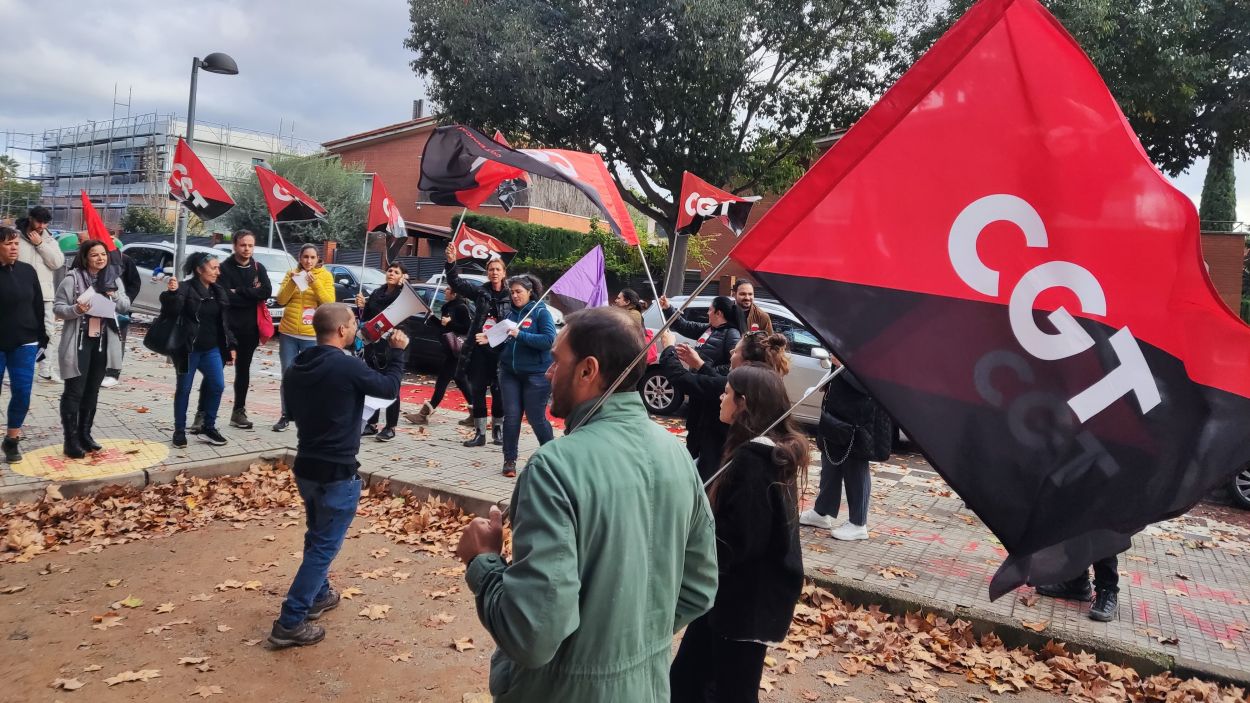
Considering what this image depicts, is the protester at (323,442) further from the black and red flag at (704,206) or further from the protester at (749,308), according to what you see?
the black and red flag at (704,206)

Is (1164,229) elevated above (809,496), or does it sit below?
above

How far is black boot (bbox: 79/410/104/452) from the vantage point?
6.95 metres

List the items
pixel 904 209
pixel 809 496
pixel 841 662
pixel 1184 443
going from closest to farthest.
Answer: pixel 1184 443
pixel 904 209
pixel 841 662
pixel 809 496

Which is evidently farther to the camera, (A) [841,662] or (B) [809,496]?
(B) [809,496]

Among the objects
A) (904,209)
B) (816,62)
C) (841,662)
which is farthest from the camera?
(816,62)

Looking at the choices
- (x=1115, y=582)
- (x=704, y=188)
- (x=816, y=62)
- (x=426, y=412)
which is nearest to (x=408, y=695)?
(x=1115, y=582)

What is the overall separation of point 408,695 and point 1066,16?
17.6 metres

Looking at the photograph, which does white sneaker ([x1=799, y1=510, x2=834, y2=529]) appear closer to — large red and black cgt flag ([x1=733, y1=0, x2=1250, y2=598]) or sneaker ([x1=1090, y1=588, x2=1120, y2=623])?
sneaker ([x1=1090, y1=588, x2=1120, y2=623])

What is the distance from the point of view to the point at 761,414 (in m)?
3.19

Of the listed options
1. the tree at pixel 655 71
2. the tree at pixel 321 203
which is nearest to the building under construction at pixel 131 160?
the tree at pixel 321 203

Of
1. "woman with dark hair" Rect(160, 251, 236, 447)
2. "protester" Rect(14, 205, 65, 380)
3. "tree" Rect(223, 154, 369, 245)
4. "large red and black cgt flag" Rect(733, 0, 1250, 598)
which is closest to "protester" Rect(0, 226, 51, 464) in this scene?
"woman with dark hair" Rect(160, 251, 236, 447)

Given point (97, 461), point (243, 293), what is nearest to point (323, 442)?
point (97, 461)

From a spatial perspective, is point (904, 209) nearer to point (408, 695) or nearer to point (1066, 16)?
point (408, 695)

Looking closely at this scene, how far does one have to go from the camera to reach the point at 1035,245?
2352 mm
